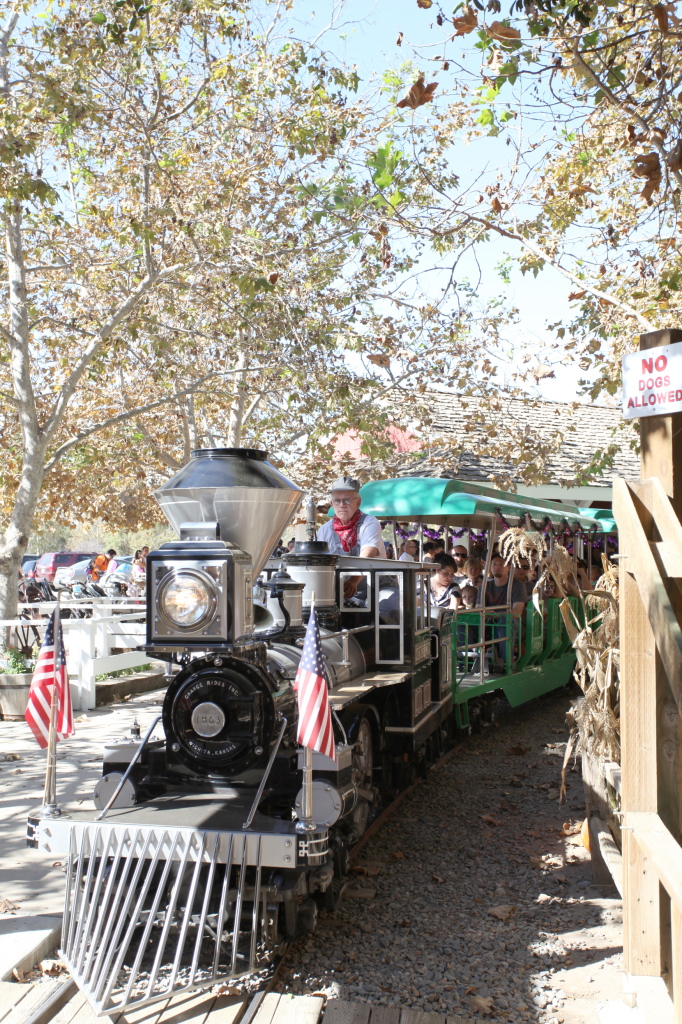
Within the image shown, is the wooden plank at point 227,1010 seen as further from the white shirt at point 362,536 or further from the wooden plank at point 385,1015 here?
the white shirt at point 362,536

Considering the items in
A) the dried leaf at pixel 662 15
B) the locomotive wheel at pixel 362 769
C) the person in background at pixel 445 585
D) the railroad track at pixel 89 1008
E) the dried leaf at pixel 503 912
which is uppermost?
the dried leaf at pixel 662 15

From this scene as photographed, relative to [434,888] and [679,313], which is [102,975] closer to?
[434,888]

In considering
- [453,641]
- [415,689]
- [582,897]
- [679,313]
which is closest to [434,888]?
[582,897]

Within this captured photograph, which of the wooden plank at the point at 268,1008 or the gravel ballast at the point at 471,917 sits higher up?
the wooden plank at the point at 268,1008

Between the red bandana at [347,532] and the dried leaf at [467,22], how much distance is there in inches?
145

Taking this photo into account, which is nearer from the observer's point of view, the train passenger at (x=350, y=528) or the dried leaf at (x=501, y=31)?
the dried leaf at (x=501, y=31)

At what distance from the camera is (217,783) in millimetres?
4688

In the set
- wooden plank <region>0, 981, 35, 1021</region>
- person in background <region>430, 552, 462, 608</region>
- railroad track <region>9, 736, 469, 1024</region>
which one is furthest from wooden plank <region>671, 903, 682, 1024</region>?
person in background <region>430, 552, 462, 608</region>

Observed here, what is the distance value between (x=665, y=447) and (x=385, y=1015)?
2758mm

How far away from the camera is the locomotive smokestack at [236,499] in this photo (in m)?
4.47

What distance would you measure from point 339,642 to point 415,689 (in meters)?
1.16

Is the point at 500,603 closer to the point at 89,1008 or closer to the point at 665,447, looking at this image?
the point at 89,1008

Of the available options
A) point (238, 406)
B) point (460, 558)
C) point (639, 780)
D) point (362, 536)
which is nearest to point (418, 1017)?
point (639, 780)

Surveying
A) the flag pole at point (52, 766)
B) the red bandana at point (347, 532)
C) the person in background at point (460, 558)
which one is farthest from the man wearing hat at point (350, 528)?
the person in background at point (460, 558)
